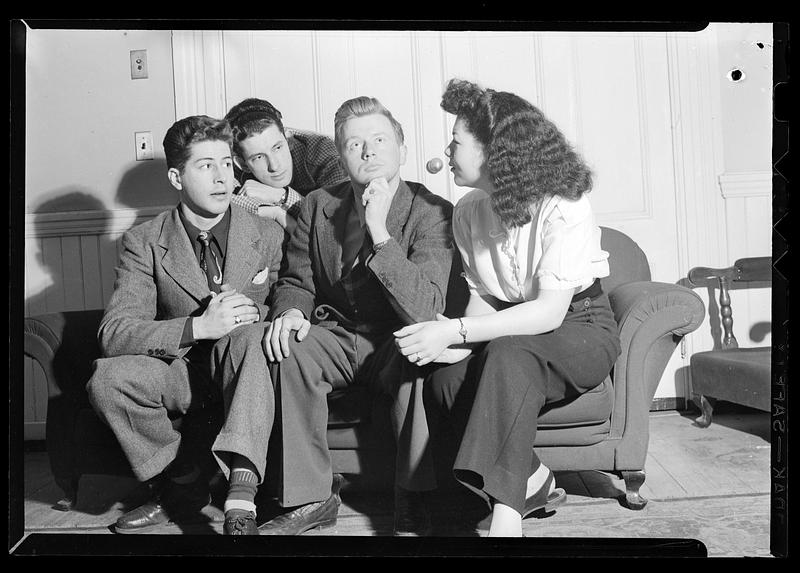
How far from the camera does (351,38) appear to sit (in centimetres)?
198

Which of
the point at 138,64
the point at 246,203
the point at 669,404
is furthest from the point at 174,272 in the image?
the point at 669,404

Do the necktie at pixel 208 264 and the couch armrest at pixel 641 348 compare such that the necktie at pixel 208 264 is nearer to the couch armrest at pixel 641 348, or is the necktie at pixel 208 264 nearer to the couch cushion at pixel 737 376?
the couch armrest at pixel 641 348

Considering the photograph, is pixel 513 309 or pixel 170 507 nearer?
pixel 513 309

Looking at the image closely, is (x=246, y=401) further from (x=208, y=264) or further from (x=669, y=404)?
(x=669, y=404)

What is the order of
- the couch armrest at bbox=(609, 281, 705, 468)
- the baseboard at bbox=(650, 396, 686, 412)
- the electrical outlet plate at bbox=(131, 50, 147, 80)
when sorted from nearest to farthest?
the couch armrest at bbox=(609, 281, 705, 468), the electrical outlet plate at bbox=(131, 50, 147, 80), the baseboard at bbox=(650, 396, 686, 412)

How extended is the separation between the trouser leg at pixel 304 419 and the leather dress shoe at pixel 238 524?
90mm

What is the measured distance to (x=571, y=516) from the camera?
6.31 feet

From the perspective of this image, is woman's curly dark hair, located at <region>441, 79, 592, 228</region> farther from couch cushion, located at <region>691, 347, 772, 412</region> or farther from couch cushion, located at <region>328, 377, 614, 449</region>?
couch cushion, located at <region>691, 347, 772, 412</region>

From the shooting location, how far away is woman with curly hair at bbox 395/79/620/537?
1.66 metres

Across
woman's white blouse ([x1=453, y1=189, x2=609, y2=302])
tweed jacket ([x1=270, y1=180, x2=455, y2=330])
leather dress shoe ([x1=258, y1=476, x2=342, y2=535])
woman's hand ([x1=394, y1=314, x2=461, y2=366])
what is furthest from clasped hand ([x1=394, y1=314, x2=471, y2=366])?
leather dress shoe ([x1=258, y1=476, x2=342, y2=535])

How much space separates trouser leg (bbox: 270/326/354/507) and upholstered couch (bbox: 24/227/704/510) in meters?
0.11

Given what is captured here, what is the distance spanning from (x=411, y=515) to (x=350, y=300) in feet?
1.96

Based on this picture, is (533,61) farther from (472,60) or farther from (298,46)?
(298,46)
